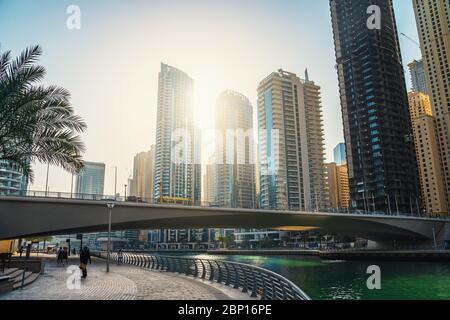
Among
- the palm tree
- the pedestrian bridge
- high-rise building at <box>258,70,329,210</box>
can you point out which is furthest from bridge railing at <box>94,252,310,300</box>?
high-rise building at <box>258,70,329,210</box>

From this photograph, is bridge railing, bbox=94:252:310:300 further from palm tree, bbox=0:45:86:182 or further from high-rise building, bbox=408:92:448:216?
high-rise building, bbox=408:92:448:216

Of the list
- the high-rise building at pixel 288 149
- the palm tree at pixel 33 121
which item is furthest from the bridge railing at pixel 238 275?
the high-rise building at pixel 288 149

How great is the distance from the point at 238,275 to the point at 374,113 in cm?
14164

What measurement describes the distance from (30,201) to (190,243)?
169468 millimetres

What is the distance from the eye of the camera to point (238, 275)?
1570 cm

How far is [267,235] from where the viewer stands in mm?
160250

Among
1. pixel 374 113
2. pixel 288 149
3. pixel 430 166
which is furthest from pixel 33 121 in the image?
pixel 430 166

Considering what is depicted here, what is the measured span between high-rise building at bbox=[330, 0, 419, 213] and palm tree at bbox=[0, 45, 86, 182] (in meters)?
134

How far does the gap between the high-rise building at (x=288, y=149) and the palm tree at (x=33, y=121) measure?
501 ft

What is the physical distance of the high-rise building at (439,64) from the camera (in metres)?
153

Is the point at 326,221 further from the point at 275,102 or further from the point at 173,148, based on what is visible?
the point at 173,148

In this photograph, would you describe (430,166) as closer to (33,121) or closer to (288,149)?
(288,149)

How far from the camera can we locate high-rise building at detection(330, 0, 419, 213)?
446 ft
